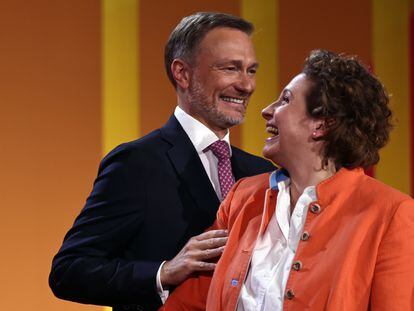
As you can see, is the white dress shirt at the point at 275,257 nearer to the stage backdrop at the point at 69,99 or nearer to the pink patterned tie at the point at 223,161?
the pink patterned tie at the point at 223,161

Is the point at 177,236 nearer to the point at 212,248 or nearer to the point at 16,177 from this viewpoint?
the point at 212,248

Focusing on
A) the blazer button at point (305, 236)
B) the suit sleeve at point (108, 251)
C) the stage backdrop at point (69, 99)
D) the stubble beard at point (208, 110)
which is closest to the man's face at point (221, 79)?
the stubble beard at point (208, 110)

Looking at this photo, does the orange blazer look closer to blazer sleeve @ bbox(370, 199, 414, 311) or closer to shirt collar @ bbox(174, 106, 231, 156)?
blazer sleeve @ bbox(370, 199, 414, 311)

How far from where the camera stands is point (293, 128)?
1812mm

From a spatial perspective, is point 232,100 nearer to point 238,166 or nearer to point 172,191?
point 238,166

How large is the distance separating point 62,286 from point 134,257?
188 millimetres

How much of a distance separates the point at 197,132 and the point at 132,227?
1.13 ft

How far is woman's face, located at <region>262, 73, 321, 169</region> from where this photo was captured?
5.92 ft

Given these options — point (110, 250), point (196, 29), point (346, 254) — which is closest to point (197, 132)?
point (196, 29)

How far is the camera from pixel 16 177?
3.32 m

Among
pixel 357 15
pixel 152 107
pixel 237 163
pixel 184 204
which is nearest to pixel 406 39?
pixel 357 15

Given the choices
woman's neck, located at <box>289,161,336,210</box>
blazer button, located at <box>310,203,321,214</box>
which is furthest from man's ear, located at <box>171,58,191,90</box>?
blazer button, located at <box>310,203,321,214</box>

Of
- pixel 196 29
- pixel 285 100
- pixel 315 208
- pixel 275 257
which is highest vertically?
pixel 196 29

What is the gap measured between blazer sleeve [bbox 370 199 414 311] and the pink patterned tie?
675mm
